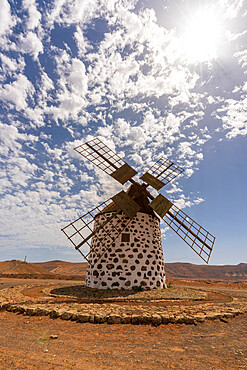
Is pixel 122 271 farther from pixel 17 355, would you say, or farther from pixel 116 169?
pixel 17 355

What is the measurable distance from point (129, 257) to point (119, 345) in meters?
8.22

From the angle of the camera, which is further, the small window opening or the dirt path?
the small window opening

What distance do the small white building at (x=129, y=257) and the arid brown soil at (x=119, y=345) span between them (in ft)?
21.6

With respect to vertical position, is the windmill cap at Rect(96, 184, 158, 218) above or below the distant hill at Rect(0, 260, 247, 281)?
above

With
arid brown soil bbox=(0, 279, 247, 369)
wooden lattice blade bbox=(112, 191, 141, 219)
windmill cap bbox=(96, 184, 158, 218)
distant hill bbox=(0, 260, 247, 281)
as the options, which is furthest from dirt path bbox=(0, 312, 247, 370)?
distant hill bbox=(0, 260, 247, 281)

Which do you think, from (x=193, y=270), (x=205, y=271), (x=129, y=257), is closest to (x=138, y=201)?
(x=129, y=257)

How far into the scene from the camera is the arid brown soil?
12.1 ft

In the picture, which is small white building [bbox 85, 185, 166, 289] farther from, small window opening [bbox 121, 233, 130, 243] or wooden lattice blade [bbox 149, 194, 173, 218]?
wooden lattice blade [bbox 149, 194, 173, 218]

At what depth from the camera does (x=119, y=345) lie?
4.54 m

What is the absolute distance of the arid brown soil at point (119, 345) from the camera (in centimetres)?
370

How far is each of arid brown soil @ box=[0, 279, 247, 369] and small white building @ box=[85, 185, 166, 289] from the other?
6590 mm

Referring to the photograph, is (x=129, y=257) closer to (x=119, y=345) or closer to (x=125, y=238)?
(x=125, y=238)

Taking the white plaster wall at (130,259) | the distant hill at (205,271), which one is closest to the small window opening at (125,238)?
the white plaster wall at (130,259)

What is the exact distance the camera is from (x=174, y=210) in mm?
15109
